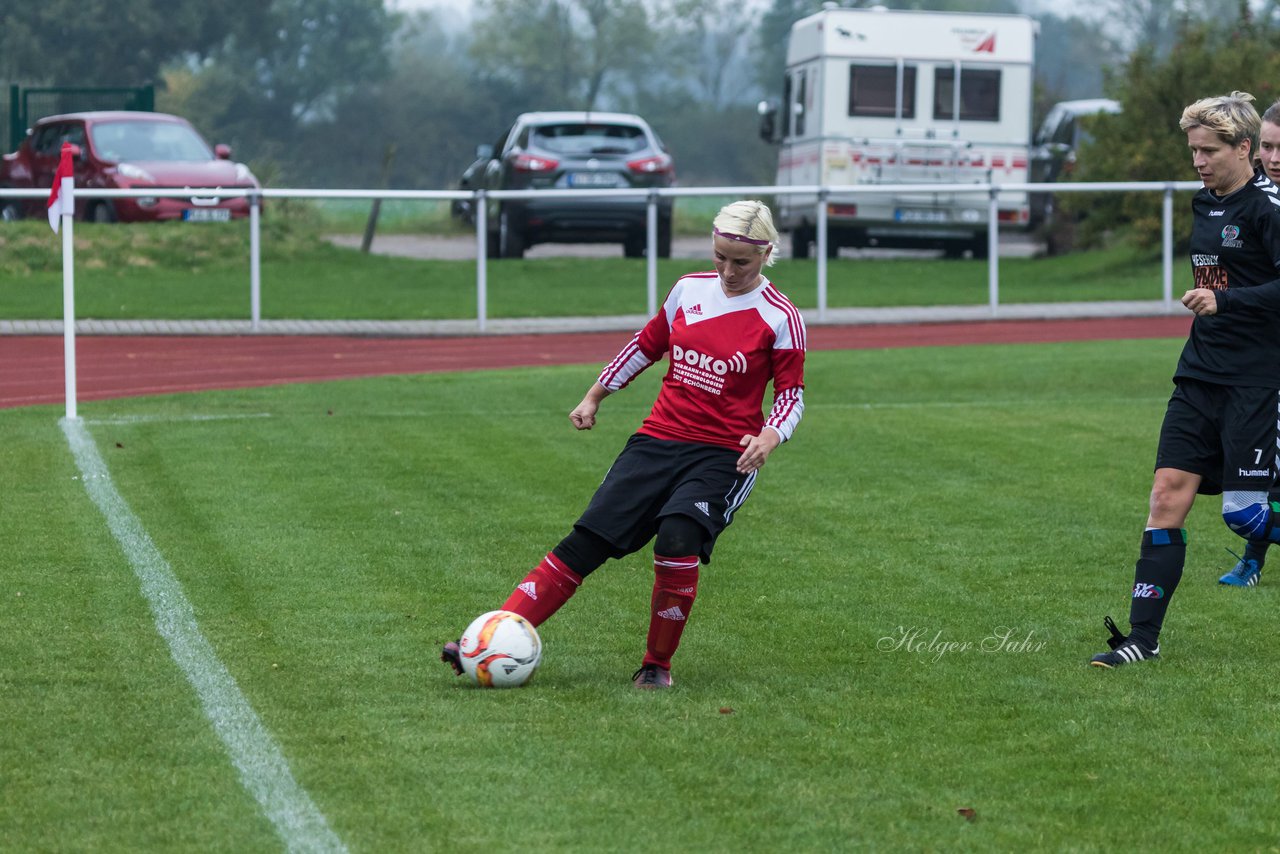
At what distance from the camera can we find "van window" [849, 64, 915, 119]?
85.0 ft

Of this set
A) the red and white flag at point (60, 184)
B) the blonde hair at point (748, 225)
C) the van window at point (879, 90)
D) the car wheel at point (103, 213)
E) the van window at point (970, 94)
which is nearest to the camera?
the blonde hair at point (748, 225)

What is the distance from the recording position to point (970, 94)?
2617 cm

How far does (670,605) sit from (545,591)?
0.44 metres

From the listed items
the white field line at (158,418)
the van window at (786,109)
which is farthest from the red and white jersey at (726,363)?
the van window at (786,109)

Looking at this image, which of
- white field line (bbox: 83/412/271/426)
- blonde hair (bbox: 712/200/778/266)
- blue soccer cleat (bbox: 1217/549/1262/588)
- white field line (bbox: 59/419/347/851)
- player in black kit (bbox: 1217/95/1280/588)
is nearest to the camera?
white field line (bbox: 59/419/347/851)

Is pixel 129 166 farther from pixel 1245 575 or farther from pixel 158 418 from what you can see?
pixel 1245 575

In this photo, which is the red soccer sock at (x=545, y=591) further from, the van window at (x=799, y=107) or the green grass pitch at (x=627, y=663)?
the van window at (x=799, y=107)

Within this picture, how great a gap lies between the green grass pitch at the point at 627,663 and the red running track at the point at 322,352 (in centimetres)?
362

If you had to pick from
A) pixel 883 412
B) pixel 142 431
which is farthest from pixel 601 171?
pixel 142 431

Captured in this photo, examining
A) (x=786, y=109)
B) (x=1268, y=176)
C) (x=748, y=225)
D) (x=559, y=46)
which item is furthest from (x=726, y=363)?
(x=559, y=46)

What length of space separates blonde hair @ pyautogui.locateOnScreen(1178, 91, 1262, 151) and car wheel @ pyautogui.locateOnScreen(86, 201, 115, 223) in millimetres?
18806

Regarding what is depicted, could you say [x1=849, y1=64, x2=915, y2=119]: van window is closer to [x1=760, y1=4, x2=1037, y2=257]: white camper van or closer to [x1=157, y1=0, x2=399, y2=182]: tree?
[x1=760, y1=4, x2=1037, y2=257]: white camper van

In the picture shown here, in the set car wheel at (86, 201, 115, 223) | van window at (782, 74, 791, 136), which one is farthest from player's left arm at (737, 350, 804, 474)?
van window at (782, 74, 791, 136)

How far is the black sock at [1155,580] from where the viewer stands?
6434mm
